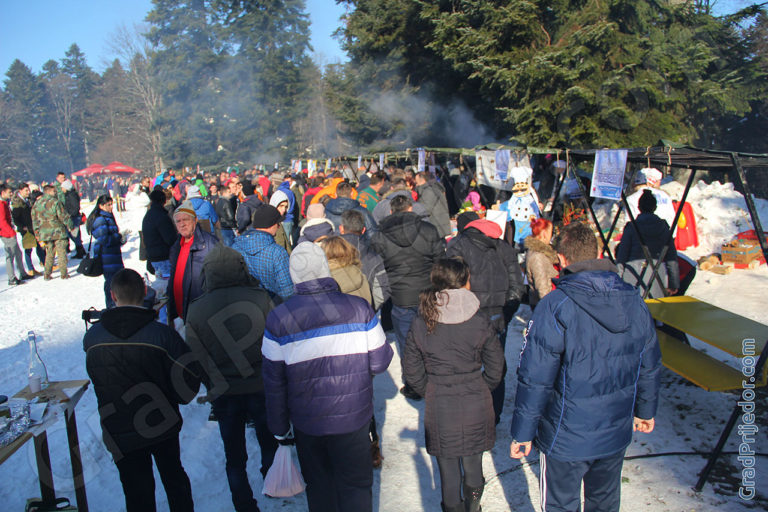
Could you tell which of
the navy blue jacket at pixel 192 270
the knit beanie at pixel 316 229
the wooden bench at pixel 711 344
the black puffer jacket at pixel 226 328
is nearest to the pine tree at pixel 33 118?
the navy blue jacket at pixel 192 270

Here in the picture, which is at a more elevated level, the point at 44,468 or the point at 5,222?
the point at 5,222

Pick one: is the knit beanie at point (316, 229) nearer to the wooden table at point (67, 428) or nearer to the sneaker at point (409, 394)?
the sneaker at point (409, 394)

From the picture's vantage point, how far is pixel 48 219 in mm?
9023

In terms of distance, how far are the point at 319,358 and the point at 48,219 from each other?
357 inches

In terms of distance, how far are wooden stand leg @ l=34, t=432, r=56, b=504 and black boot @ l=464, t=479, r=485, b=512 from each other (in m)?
2.58

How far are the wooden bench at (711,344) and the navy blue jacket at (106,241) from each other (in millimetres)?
6420

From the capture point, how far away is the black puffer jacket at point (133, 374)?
2.47 metres

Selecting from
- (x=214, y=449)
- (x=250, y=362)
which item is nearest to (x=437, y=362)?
(x=250, y=362)

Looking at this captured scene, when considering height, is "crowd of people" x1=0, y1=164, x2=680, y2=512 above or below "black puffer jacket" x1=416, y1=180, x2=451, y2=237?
below

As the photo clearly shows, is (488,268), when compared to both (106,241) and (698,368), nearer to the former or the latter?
(698,368)

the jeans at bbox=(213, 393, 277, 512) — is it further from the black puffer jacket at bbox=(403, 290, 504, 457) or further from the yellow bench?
the yellow bench

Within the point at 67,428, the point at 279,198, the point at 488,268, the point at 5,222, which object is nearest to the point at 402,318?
the point at 488,268

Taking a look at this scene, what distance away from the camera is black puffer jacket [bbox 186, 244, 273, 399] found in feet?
9.23

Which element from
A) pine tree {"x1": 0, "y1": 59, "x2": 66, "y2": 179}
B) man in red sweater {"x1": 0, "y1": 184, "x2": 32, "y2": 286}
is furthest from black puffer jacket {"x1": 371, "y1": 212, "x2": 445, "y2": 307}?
pine tree {"x1": 0, "y1": 59, "x2": 66, "y2": 179}
